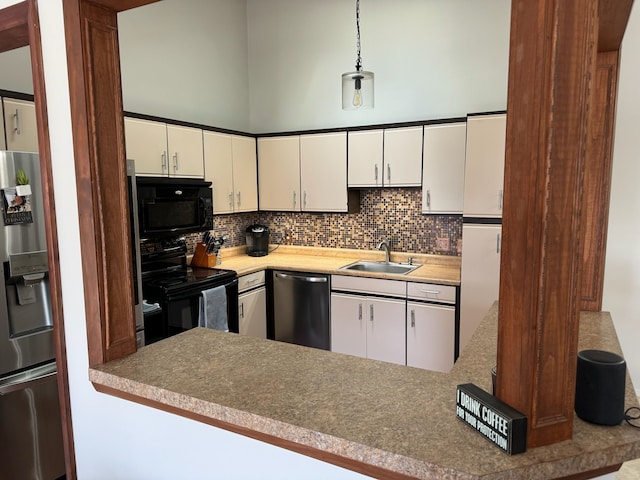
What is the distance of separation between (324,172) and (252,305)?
135 centimetres

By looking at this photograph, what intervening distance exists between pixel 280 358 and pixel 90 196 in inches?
31.1

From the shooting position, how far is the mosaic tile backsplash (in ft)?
12.7

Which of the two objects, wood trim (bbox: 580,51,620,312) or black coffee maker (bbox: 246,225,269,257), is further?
black coffee maker (bbox: 246,225,269,257)

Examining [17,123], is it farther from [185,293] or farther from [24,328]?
[185,293]

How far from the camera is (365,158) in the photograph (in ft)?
12.5

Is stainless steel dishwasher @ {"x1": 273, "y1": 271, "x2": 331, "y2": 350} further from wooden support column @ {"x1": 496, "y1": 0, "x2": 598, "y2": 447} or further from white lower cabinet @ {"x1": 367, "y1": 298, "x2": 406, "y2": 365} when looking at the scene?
wooden support column @ {"x1": 496, "y1": 0, "x2": 598, "y2": 447}

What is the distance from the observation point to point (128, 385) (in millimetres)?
1341

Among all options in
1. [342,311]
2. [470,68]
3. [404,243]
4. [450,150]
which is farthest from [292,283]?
[470,68]

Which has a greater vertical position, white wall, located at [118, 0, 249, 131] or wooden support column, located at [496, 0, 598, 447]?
white wall, located at [118, 0, 249, 131]

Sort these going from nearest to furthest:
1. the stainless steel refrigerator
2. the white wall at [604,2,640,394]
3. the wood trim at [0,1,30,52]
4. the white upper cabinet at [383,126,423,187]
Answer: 1. the wood trim at [0,1,30,52]
2. the stainless steel refrigerator
3. the white wall at [604,2,640,394]
4. the white upper cabinet at [383,126,423,187]

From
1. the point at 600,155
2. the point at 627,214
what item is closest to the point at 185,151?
the point at 600,155

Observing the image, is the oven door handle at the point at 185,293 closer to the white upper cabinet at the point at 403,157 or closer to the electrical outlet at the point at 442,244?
the white upper cabinet at the point at 403,157

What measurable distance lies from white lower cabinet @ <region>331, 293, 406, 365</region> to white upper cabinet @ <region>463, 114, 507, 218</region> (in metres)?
0.94

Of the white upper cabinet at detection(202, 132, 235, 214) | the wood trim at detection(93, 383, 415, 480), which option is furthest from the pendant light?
the wood trim at detection(93, 383, 415, 480)
